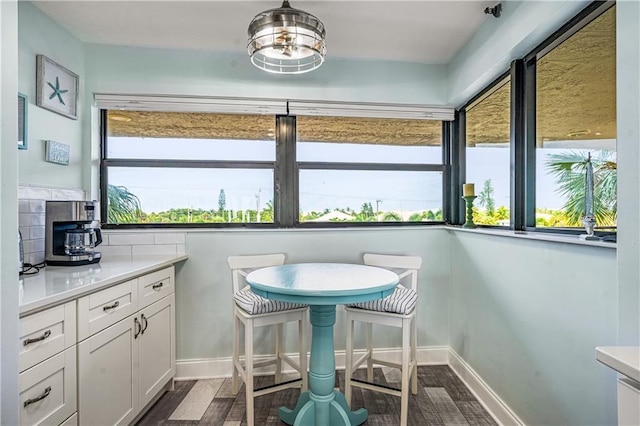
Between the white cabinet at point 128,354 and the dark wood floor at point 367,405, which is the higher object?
the white cabinet at point 128,354

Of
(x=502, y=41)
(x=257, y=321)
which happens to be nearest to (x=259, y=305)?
(x=257, y=321)

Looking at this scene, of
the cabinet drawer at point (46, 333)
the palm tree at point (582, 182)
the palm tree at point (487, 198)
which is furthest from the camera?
the palm tree at point (487, 198)

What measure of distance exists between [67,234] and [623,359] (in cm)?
236

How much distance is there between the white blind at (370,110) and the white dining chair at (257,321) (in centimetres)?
116

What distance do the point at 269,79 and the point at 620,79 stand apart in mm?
2058

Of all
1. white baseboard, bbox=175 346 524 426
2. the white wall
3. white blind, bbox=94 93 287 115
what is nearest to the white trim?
white baseboard, bbox=175 346 524 426

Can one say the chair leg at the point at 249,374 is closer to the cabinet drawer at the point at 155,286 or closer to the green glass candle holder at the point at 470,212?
the cabinet drawer at the point at 155,286

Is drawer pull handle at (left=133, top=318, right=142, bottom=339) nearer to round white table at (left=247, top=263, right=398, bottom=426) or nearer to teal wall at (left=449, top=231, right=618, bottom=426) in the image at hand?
round white table at (left=247, top=263, right=398, bottom=426)

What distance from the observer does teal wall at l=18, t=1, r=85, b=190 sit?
187cm

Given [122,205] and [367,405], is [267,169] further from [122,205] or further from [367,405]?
[367,405]

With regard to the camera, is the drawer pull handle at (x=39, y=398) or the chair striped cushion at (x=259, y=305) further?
the chair striped cushion at (x=259, y=305)

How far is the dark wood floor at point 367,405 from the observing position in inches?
73.8

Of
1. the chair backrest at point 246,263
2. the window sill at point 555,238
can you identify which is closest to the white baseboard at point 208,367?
the chair backrest at point 246,263

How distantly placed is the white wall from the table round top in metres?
0.87
